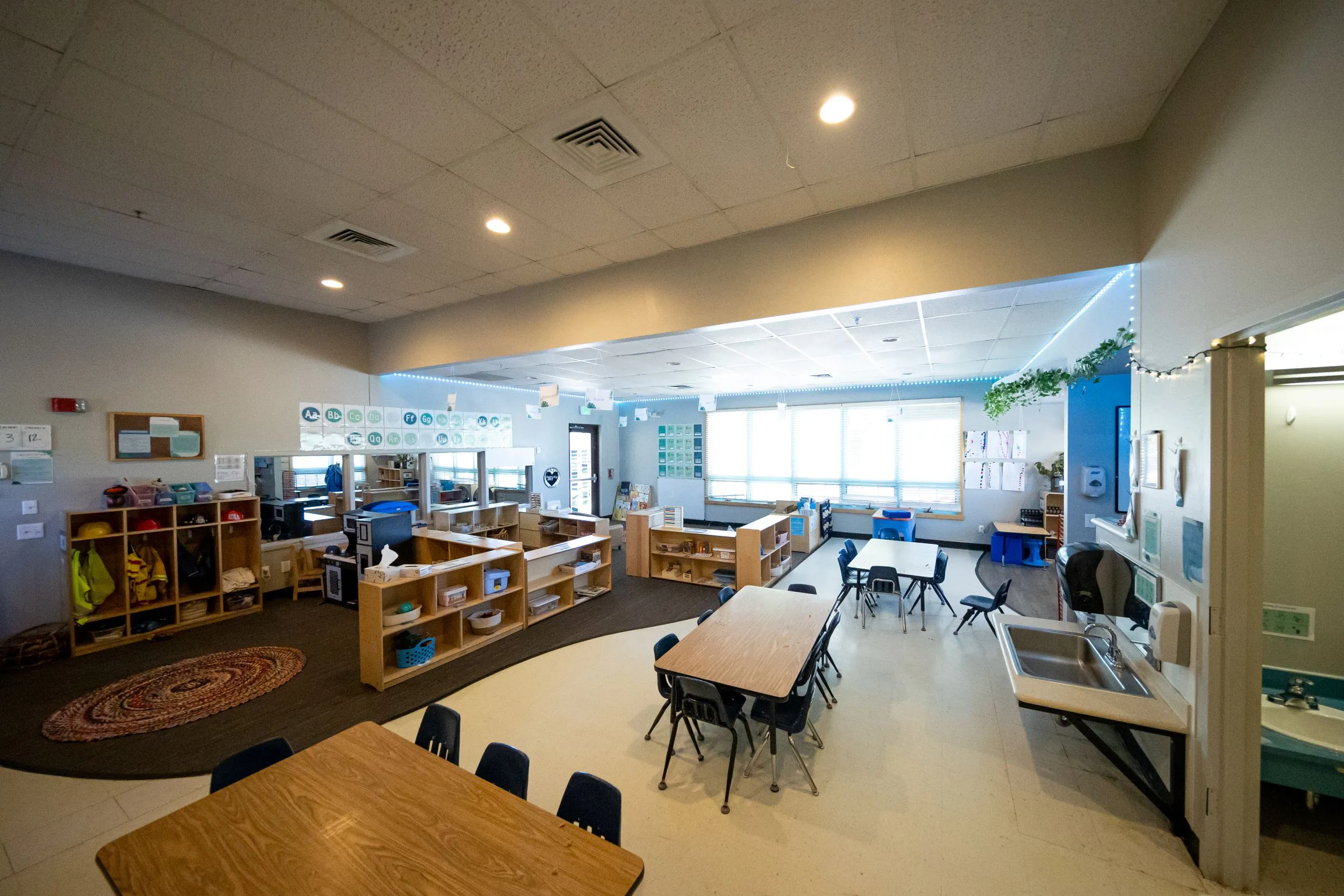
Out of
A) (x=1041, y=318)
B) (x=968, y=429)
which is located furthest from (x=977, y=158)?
(x=968, y=429)

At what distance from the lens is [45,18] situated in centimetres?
169

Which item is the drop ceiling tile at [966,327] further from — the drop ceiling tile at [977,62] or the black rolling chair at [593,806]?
the black rolling chair at [593,806]

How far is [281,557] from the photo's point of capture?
18.9 ft

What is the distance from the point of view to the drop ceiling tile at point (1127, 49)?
1.68 m

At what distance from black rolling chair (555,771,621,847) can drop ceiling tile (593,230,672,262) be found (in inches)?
131

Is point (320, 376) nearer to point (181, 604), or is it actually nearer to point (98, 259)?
point (98, 259)

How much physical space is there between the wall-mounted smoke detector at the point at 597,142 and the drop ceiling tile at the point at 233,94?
2.55 feet

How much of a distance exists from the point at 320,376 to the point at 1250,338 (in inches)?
309

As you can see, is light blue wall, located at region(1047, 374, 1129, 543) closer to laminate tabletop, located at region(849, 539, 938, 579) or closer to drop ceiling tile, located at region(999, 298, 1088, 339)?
drop ceiling tile, located at region(999, 298, 1088, 339)

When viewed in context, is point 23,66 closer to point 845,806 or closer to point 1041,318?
point 845,806

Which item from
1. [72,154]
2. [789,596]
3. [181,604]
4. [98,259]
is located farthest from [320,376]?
[789,596]

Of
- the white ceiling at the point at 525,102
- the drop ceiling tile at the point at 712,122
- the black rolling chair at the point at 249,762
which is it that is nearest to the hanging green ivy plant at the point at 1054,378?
the white ceiling at the point at 525,102

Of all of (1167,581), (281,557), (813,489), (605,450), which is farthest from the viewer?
(605,450)

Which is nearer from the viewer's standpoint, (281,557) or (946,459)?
(281,557)
